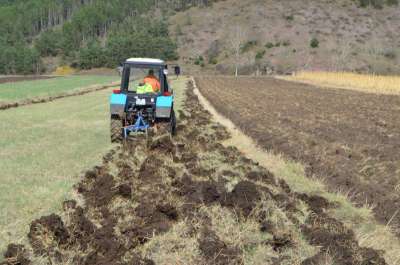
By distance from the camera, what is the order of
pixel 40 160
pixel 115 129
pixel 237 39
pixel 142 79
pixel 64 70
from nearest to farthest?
pixel 40 160, pixel 115 129, pixel 142 79, pixel 237 39, pixel 64 70

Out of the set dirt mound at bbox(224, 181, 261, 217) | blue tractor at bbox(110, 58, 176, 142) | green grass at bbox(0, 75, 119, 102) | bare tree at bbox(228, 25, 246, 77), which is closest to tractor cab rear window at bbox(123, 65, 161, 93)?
blue tractor at bbox(110, 58, 176, 142)

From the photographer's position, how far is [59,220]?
16.6 feet

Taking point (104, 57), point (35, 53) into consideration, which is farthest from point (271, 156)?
point (35, 53)

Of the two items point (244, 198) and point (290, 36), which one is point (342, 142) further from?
point (290, 36)

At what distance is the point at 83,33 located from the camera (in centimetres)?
11988

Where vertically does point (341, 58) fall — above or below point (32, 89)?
above

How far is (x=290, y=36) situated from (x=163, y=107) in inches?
3143

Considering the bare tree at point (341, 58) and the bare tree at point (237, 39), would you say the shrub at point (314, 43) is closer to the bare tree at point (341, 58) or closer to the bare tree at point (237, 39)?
the bare tree at point (341, 58)

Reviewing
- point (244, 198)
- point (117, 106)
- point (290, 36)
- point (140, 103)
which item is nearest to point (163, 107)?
point (140, 103)

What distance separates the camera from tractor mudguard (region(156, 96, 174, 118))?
10719mm

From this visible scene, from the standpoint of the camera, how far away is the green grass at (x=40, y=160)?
18.4ft

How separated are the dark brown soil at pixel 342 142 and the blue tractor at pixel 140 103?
256 centimetres

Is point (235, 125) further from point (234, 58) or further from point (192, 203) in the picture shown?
point (234, 58)

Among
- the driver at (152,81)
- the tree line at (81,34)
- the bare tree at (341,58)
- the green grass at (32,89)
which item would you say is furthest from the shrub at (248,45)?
the driver at (152,81)
